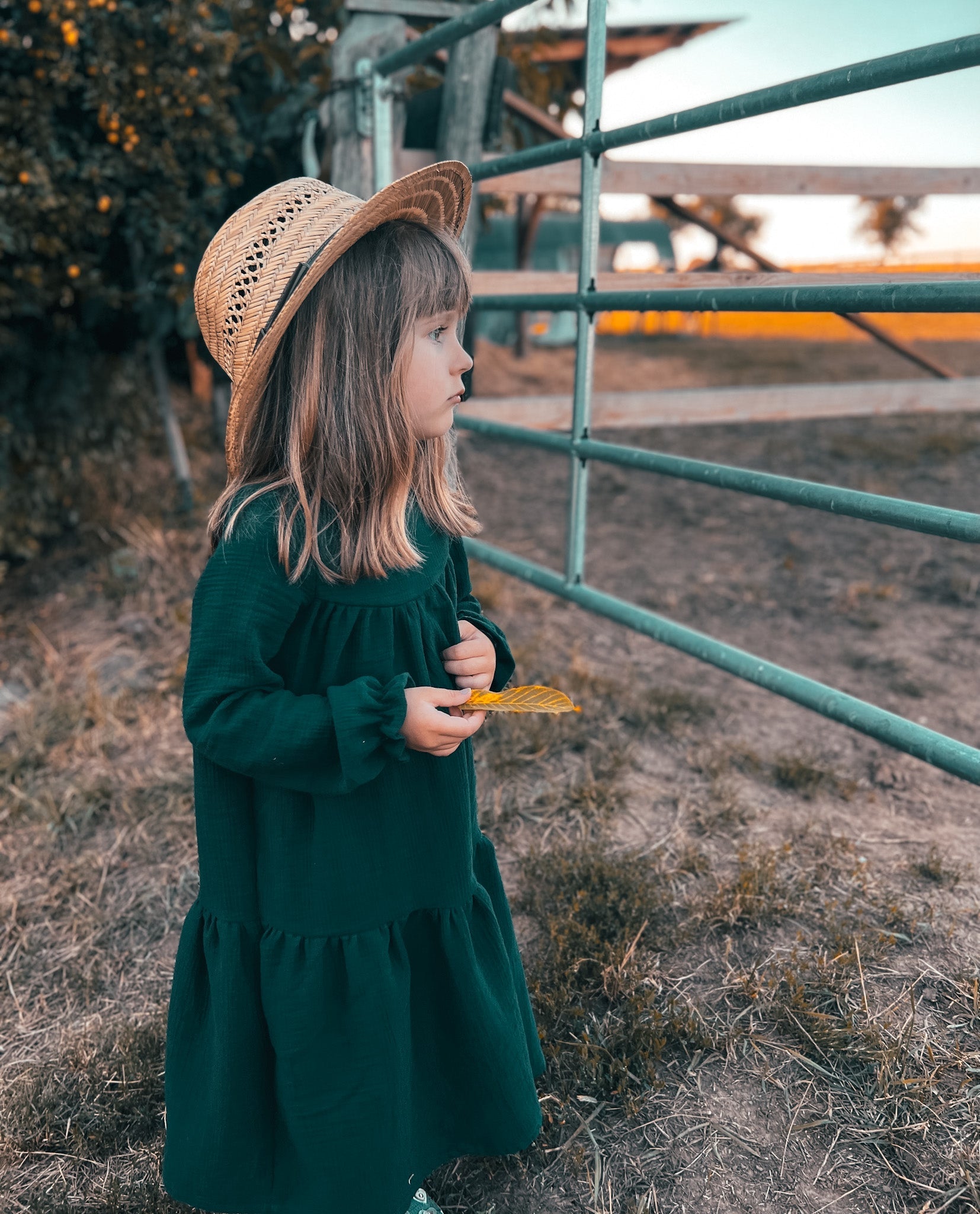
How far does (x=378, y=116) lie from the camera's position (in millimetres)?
3051

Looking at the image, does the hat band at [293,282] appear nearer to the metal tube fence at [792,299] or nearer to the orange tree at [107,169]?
the metal tube fence at [792,299]

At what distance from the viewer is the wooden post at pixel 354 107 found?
3.00m

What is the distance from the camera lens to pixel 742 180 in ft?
11.4

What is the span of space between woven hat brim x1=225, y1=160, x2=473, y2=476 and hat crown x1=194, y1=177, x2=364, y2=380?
1.0 inches

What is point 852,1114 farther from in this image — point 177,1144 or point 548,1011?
point 177,1144

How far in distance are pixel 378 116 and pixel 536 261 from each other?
662 inches

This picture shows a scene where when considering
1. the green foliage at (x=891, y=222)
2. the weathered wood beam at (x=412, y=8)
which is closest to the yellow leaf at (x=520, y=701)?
the weathered wood beam at (x=412, y=8)

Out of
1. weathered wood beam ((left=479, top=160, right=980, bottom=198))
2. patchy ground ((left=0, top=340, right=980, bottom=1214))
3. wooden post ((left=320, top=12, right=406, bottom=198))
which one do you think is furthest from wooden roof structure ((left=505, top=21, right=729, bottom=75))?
patchy ground ((left=0, top=340, right=980, bottom=1214))

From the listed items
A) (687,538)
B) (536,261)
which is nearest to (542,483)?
(687,538)

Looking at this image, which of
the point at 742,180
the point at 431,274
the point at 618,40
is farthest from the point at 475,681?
the point at 618,40

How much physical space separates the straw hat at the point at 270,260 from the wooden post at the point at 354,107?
6.85 feet

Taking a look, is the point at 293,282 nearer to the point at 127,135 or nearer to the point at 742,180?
the point at 742,180

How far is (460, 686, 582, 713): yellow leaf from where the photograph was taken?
118 centimetres

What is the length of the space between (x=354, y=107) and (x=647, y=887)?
8.57 ft
